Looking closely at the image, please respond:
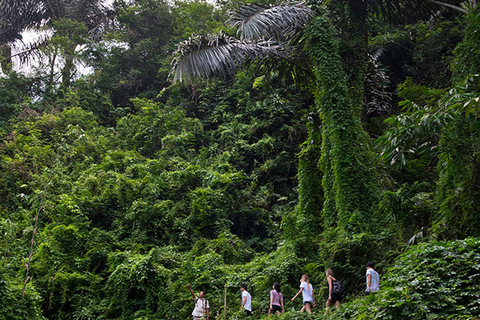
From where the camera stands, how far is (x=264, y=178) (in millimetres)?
15406

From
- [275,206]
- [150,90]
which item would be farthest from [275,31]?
[150,90]

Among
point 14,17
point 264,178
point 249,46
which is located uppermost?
point 14,17

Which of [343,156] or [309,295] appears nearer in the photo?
[309,295]

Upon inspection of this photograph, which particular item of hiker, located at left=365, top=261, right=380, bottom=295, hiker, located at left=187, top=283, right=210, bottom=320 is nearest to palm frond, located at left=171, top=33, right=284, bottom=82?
hiker, located at left=187, top=283, right=210, bottom=320

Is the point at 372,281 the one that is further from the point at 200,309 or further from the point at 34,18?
the point at 34,18

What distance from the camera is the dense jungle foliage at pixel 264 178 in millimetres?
7312

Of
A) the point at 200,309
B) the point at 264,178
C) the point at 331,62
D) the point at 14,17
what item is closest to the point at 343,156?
the point at 331,62

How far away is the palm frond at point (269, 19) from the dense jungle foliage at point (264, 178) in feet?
0.13

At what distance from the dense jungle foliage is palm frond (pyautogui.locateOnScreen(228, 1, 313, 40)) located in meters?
0.04

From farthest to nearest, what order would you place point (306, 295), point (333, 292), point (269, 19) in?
point (269, 19)
point (306, 295)
point (333, 292)

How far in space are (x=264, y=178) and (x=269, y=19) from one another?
644cm

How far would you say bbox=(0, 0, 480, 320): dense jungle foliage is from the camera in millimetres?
7312

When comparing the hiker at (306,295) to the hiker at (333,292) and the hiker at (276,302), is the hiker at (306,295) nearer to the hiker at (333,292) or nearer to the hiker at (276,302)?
the hiker at (333,292)

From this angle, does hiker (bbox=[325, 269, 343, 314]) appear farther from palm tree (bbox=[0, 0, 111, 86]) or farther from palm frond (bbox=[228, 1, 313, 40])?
palm tree (bbox=[0, 0, 111, 86])
